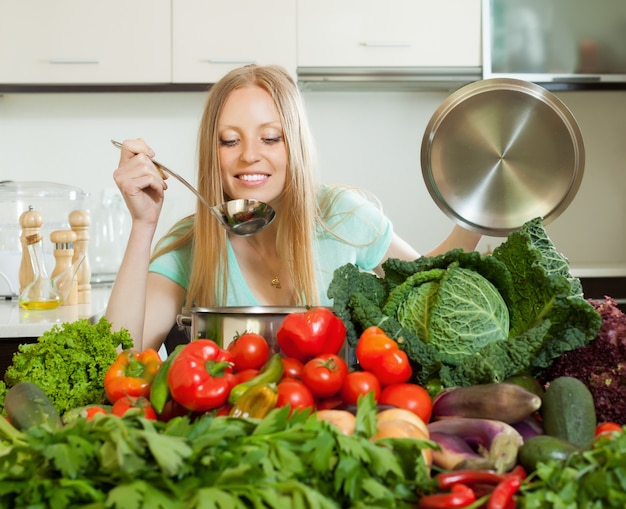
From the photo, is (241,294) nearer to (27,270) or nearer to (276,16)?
(27,270)

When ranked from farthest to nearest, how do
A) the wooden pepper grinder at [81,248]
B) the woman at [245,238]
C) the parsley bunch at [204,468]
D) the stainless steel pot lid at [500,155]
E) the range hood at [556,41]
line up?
the range hood at [556,41], the wooden pepper grinder at [81,248], the woman at [245,238], the stainless steel pot lid at [500,155], the parsley bunch at [204,468]

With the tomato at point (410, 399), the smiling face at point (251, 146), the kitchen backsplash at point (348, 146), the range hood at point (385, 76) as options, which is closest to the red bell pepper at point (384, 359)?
the tomato at point (410, 399)

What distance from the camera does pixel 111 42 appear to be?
10.9 feet

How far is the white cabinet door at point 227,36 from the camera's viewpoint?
3.31 meters

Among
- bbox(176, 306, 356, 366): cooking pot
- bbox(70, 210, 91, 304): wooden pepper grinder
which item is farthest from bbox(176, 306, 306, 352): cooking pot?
bbox(70, 210, 91, 304): wooden pepper grinder

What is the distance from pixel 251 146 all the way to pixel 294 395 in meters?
0.98

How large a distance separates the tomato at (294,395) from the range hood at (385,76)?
8.22ft

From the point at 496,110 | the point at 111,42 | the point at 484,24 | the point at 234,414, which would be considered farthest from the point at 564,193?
the point at 111,42

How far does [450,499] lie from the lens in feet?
2.49

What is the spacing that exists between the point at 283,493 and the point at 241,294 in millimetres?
1300

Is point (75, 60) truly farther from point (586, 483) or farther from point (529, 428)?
point (586, 483)

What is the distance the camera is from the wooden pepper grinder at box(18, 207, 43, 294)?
2.70 meters

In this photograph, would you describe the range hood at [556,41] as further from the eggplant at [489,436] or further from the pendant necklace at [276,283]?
the eggplant at [489,436]

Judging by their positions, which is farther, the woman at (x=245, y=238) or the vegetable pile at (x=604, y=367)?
the woman at (x=245, y=238)
